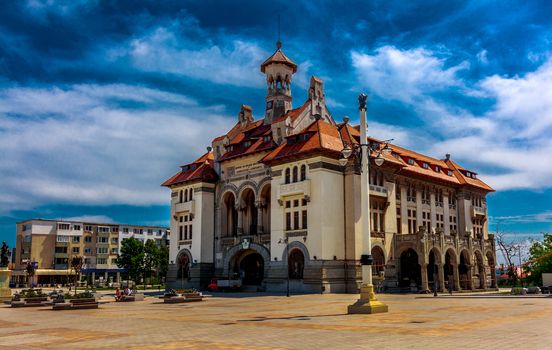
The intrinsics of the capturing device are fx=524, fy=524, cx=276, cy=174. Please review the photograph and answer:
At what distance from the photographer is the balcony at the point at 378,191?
5456 centimetres

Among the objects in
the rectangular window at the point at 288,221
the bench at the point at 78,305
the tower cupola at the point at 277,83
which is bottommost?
the bench at the point at 78,305

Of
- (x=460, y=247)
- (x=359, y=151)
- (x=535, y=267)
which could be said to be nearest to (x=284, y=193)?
(x=460, y=247)

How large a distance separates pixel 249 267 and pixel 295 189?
14.6 metres

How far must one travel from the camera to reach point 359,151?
26281 mm

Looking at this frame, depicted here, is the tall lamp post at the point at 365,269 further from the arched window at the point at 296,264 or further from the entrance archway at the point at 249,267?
the entrance archway at the point at 249,267

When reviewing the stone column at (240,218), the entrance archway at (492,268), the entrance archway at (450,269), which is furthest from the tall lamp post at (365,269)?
the entrance archway at (492,268)

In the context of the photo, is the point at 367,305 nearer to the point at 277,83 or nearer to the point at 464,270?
the point at 464,270

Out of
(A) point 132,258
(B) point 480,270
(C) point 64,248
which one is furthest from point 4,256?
(C) point 64,248

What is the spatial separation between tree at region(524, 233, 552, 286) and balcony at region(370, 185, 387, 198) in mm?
25020

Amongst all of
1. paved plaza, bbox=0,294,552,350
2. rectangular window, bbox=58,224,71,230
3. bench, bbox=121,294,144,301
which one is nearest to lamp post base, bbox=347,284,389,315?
paved plaza, bbox=0,294,552,350

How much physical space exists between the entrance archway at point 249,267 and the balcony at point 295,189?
10.2 m

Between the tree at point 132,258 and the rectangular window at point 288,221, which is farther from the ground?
the rectangular window at point 288,221

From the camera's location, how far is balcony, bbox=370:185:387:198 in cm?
5456

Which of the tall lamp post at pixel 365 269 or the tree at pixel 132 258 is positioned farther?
the tree at pixel 132 258
